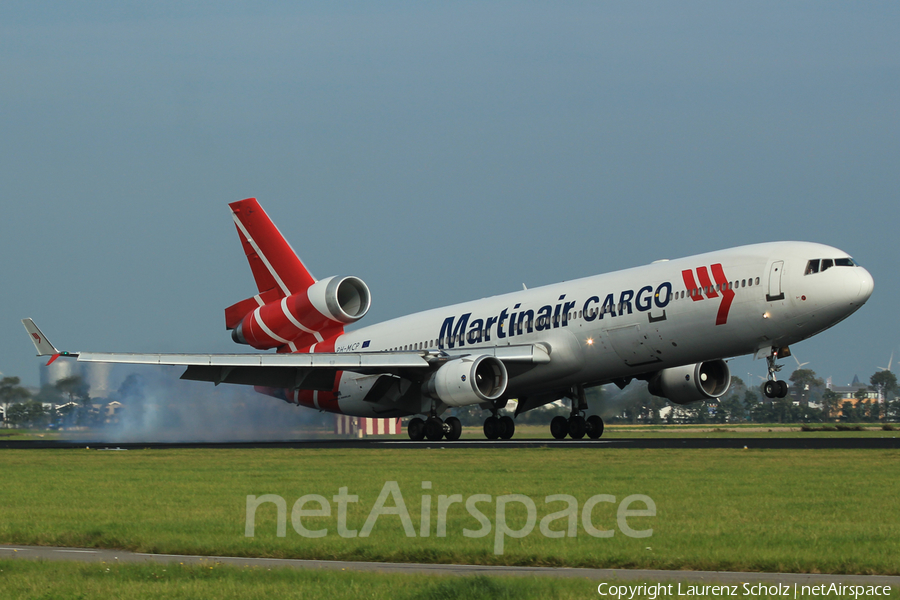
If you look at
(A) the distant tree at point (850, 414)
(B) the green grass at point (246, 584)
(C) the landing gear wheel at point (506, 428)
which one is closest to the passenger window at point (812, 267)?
(C) the landing gear wheel at point (506, 428)

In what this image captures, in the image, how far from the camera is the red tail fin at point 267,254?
5100 centimetres

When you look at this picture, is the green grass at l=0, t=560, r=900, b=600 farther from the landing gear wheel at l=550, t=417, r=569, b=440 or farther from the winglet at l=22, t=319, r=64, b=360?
the landing gear wheel at l=550, t=417, r=569, b=440

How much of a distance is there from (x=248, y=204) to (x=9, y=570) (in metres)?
41.8

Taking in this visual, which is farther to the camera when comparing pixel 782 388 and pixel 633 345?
pixel 633 345

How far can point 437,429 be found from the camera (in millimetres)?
43250

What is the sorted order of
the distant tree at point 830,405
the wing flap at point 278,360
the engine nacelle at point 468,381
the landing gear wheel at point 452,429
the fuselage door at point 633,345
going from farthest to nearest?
the distant tree at point 830,405 → the landing gear wheel at point 452,429 → the wing flap at point 278,360 → the engine nacelle at point 468,381 → the fuselage door at point 633,345

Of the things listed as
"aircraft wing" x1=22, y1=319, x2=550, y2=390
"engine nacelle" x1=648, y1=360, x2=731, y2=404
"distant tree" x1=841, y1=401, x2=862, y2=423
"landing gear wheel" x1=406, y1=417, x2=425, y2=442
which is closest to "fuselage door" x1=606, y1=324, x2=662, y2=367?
"aircraft wing" x1=22, y1=319, x2=550, y2=390

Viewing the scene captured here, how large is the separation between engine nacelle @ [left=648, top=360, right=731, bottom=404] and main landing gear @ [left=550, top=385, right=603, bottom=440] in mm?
2771

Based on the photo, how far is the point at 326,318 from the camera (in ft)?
164

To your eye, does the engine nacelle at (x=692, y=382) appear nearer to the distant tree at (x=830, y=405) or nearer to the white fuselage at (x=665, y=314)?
the white fuselage at (x=665, y=314)

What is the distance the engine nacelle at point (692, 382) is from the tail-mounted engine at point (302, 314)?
13781mm

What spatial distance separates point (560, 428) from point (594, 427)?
4.69 ft

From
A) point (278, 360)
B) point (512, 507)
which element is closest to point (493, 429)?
point (278, 360)

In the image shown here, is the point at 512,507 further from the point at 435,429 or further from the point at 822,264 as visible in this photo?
the point at 435,429
